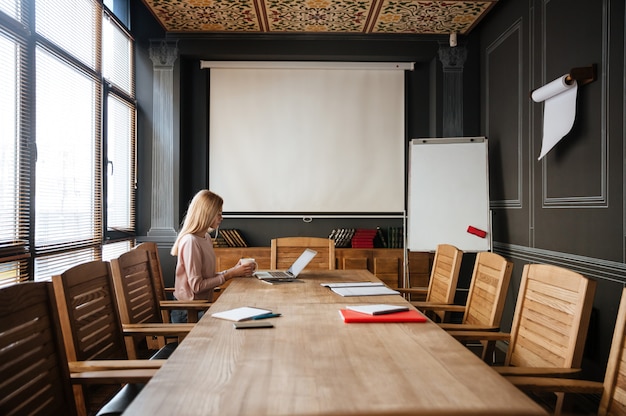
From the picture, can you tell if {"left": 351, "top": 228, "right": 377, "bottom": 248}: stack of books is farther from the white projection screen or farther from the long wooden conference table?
the long wooden conference table

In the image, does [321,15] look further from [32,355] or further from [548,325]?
[32,355]

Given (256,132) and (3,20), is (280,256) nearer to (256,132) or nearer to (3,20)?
(256,132)

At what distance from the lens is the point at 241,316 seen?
80.8 inches

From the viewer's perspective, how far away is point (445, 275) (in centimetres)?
318

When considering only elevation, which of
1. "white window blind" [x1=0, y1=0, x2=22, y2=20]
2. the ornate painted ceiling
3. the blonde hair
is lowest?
the blonde hair

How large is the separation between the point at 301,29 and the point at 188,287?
3.09 metres

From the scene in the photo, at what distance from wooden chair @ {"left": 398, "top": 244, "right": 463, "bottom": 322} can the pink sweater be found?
47.0 inches

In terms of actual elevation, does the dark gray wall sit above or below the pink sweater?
A: above

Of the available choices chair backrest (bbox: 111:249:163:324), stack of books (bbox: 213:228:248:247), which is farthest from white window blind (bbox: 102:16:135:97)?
chair backrest (bbox: 111:249:163:324)

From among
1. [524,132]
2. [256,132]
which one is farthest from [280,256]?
[524,132]

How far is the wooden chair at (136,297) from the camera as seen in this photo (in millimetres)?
2332

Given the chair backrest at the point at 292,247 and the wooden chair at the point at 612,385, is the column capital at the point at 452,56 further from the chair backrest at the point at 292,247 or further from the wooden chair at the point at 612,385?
the wooden chair at the point at 612,385

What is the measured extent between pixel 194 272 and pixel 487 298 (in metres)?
1.66

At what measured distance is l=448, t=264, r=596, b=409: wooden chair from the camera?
1.72m
